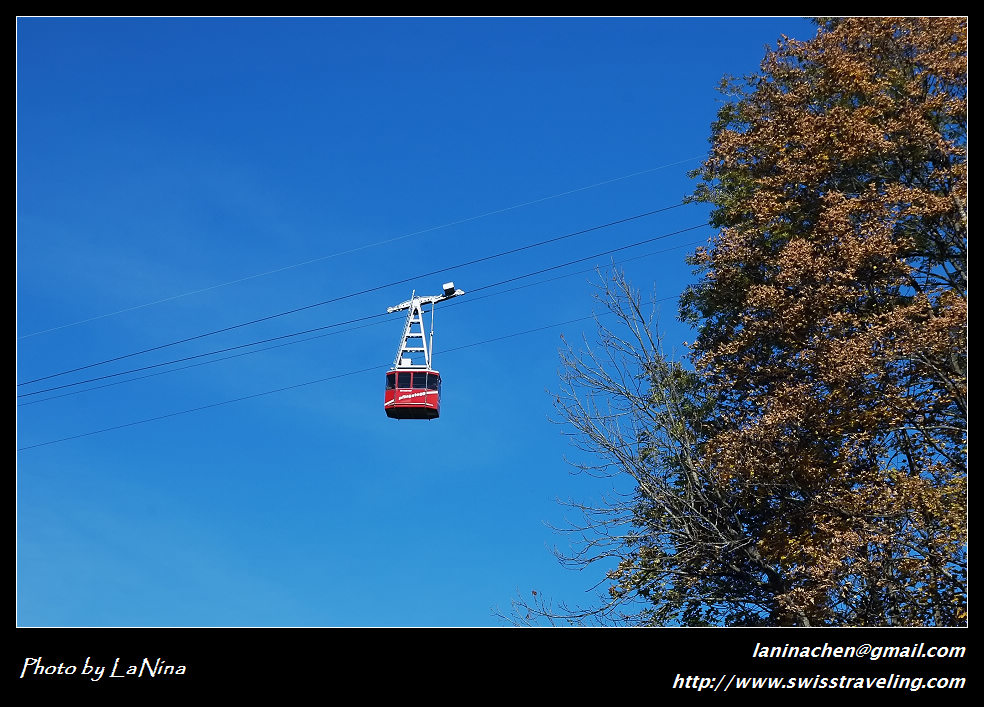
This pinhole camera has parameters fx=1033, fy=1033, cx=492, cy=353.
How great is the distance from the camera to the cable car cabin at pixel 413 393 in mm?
23297

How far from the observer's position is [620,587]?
65.2 feet

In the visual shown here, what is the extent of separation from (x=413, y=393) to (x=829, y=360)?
9.74m

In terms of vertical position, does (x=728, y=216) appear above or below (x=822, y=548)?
above

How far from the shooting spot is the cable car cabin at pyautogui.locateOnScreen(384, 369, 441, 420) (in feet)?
76.4

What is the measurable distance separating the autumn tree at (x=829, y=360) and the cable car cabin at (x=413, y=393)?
13.2 feet

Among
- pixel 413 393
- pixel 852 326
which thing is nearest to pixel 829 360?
pixel 852 326

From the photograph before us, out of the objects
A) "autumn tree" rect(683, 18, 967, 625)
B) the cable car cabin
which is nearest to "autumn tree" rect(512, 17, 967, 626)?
"autumn tree" rect(683, 18, 967, 625)

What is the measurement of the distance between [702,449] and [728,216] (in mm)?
4884

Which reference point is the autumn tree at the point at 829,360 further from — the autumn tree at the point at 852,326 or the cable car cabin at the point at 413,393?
the cable car cabin at the point at 413,393

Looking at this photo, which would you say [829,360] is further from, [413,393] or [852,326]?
[413,393]

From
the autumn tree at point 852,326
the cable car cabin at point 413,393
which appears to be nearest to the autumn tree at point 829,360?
the autumn tree at point 852,326

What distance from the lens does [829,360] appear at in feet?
55.6

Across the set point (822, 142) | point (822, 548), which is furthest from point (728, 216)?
point (822, 548)

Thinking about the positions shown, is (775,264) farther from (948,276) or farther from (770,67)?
(770,67)
